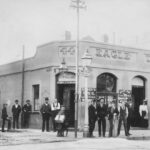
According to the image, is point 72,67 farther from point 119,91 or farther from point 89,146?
point 89,146

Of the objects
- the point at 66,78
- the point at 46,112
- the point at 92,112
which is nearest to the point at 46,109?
the point at 46,112

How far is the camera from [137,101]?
26828 millimetres

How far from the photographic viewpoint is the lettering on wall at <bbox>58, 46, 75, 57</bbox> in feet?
80.0

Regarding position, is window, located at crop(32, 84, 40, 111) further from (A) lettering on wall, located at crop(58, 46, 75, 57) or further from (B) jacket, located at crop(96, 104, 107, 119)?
(B) jacket, located at crop(96, 104, 107, 119)

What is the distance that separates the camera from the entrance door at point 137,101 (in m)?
26.8

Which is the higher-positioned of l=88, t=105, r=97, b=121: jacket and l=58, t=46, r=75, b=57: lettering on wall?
l=58, t=46, r=75, b=57: lettering on wall

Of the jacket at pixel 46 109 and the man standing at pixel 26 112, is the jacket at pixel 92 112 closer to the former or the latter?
the jacket at pixel 46 109

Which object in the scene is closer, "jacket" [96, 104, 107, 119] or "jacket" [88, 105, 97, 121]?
"jacket" [88, 105, 97, 121]

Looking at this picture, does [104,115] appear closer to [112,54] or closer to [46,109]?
[46,109]

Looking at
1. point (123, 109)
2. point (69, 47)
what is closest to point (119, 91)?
point (69, 47)

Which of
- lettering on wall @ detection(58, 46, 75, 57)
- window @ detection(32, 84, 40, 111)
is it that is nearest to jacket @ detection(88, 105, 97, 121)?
lettering on wall @ detection(58, 46, 75, 57)

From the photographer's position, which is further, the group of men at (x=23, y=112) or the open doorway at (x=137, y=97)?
the open doorway at (x=137, y=97)

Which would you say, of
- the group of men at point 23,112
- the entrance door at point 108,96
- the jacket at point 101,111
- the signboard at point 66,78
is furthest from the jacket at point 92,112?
the group of men at point 23,112

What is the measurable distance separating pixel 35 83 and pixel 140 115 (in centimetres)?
706
